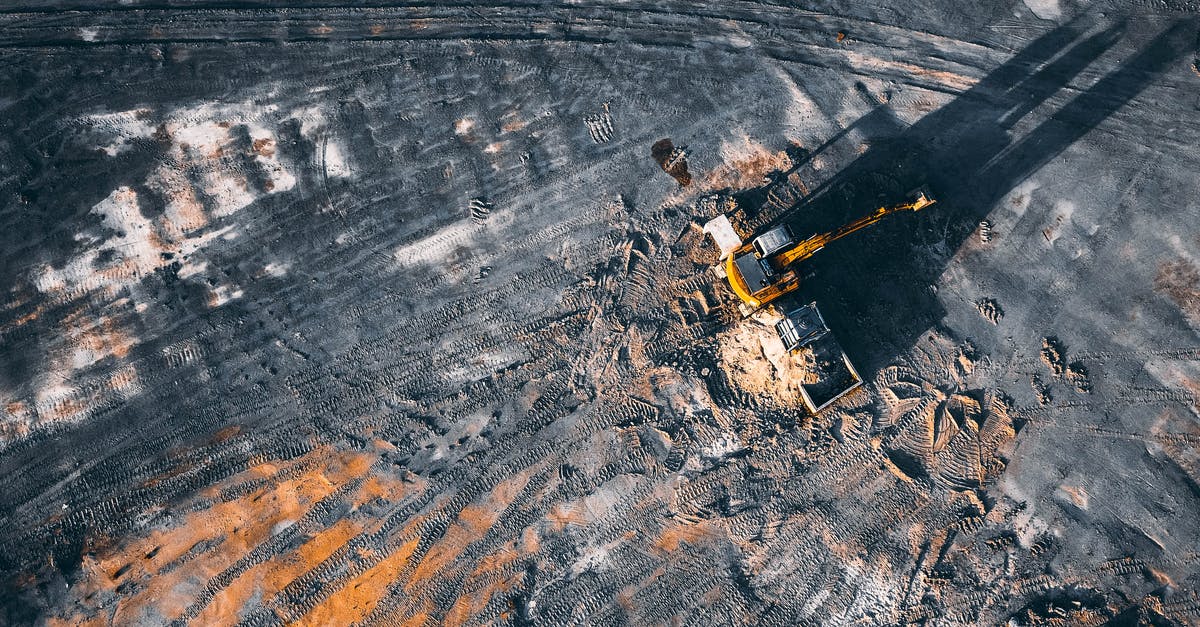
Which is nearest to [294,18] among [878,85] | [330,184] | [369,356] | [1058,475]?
[330,184]

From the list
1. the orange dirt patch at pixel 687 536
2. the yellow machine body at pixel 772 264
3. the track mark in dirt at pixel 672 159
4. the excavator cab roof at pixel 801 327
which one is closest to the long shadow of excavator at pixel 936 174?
the yellow machine body at pixel 772 264

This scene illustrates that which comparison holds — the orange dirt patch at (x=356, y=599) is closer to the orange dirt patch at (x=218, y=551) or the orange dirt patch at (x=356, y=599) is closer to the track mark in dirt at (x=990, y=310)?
the orange dirt patch at (x=218, y=551)

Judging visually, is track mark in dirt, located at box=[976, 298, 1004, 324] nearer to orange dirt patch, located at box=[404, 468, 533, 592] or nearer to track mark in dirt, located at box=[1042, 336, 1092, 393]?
track mark in dirt, located at box=[1042, 336, 1092, 393]

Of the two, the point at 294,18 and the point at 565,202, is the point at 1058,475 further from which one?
the point at 294,18

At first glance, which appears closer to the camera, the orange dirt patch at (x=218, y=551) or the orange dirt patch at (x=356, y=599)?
the orange dirt patch at (x=218, y=551)

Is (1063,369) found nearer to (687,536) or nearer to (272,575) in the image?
(687,536)
